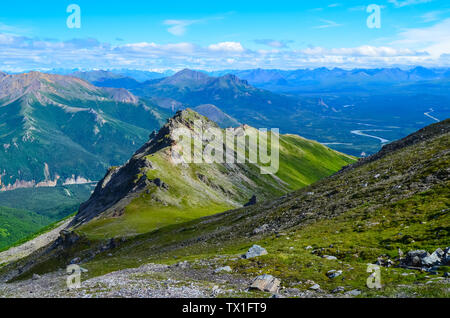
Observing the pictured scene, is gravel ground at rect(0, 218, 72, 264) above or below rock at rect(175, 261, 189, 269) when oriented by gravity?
below

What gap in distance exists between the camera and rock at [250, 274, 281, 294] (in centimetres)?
2972

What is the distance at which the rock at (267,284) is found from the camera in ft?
97.5

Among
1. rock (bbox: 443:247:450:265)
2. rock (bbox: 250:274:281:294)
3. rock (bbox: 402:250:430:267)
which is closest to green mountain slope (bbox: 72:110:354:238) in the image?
rock (bbox: 250:274:281:294)

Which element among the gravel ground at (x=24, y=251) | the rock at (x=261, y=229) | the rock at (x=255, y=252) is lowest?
the gravel ground at (x=24, y=251)

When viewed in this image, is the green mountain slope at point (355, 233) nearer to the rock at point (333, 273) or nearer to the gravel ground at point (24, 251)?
the rock at point (333, 273)

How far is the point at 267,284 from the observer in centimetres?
3036

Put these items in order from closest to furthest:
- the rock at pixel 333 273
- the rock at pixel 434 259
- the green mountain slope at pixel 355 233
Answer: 1. the rock at pixel 434 259
2. the green mountain slope at pixel 355 233
3. the rock at pixel 333 273

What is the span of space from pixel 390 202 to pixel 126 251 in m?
68.0

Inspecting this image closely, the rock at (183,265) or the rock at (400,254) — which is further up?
the rock at (400,254)

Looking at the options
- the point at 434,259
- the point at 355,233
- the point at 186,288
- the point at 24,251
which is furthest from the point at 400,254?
the point at 24,251

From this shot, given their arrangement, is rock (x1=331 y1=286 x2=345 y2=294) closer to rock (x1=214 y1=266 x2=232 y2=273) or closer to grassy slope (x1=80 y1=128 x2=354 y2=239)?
rock (x1=214 y1=266 x2=232 y2=273)

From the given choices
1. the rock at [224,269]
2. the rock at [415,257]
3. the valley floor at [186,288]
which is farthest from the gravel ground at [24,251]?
the rock at [415,257]
